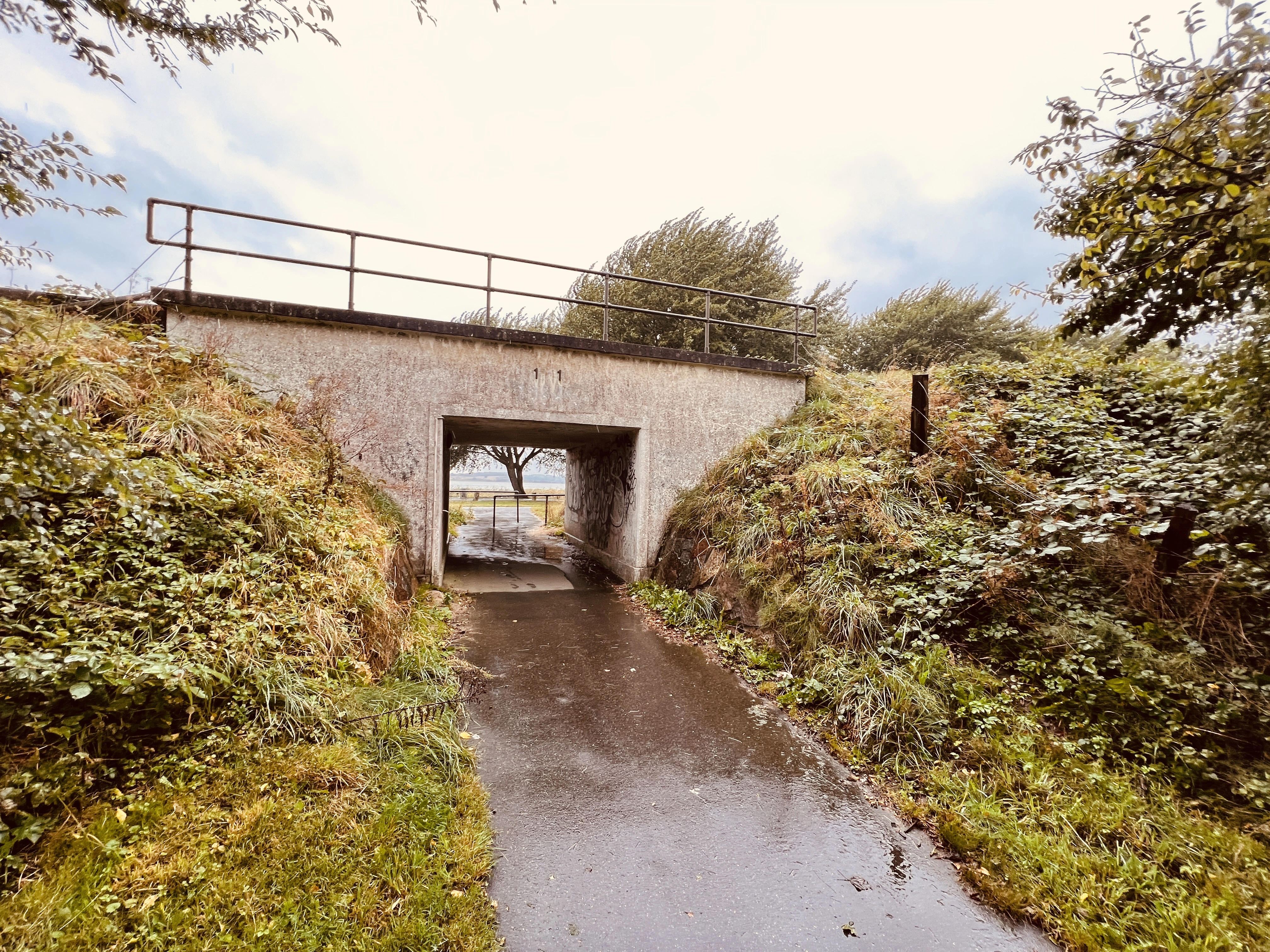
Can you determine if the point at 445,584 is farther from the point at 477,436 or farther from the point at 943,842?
the point at 943,842

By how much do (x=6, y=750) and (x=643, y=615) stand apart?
556 centimetres

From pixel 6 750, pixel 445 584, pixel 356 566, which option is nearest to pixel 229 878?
pixel 6 750

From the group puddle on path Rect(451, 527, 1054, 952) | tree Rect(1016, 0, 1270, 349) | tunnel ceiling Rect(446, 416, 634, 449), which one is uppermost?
tree Rect(1016, 0, 1270, 349)

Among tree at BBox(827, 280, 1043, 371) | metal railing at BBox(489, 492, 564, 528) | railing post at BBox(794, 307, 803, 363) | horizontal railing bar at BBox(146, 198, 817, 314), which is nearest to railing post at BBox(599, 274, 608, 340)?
horizontal railing bar at BBox(146, 198, 817, 314)

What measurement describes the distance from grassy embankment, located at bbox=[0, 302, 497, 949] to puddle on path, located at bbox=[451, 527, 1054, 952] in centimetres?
32

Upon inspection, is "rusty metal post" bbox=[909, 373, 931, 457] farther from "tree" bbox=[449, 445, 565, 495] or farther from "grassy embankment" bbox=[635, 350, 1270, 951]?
"tree" bbox=[449, 445, 565, 495]

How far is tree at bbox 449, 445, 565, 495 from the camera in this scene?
23.2 metres

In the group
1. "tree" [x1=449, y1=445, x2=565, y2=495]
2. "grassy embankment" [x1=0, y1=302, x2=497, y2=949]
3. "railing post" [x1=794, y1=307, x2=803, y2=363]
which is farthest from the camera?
"tree" [x1=449, y1=445, x2=565, y2=495]

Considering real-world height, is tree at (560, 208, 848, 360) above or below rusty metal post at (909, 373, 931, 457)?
above

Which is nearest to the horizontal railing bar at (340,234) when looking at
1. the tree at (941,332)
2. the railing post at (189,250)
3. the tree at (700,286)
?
the railing post at (189,250)

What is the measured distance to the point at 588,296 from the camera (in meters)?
16.9

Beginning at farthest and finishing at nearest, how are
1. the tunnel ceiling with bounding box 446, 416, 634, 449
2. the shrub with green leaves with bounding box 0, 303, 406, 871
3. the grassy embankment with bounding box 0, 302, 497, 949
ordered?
the tunnel ceiling with bounding box 446, 416, 634, 449
the shrub with green leaves with bounding box 0, 303, 406, 871
the grassy embankment with bounding box 0, 302, 497, 949

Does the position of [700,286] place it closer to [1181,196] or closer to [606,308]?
[606,308]

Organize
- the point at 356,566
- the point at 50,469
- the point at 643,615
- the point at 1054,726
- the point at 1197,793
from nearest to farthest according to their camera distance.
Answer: the point at 50,469
the point at 1197,793
the point at 1054,726
the point at 356,566
the point at 643,615
